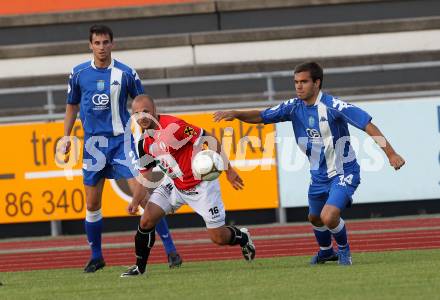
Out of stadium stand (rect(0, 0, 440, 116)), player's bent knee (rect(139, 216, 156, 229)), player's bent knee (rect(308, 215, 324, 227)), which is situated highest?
stadium stand (rect(0, 0, 440, 116))

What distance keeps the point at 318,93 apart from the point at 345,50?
9690 millimetres

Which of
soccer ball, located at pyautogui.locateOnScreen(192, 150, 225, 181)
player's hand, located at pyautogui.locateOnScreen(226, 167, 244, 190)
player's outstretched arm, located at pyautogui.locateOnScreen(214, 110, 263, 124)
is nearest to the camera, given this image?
player's hand, located at pyautogui.locateOnScreen(226, 167, 244, 190)

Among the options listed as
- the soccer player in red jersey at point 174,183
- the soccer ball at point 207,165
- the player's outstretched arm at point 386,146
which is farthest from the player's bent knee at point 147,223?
the player's outstretched arm at point 386,146

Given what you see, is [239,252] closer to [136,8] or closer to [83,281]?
[83,281]

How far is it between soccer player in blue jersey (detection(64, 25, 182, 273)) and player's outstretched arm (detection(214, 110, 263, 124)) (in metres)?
1.12

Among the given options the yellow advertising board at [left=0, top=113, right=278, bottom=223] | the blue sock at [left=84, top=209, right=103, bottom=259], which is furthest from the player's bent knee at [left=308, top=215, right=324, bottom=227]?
the yellow advertising board at [left=0, top=113, right=278, bottom=223]

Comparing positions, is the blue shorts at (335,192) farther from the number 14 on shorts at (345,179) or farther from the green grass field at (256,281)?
the green grass field at (256,281)

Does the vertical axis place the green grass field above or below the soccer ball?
below

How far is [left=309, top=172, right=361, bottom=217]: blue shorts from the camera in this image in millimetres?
9234

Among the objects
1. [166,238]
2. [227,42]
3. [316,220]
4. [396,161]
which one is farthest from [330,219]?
[227,42]

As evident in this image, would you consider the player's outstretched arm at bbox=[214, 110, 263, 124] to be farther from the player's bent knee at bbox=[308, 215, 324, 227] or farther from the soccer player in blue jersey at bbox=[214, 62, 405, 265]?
the player's bent knee at bbox=[308, 215, 324, 227]

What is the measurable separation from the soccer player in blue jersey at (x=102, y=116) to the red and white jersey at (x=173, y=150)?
72cm

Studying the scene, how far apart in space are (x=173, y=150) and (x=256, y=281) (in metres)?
1.48

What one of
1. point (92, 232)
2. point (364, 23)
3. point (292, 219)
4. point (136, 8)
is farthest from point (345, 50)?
point (92, 232)
